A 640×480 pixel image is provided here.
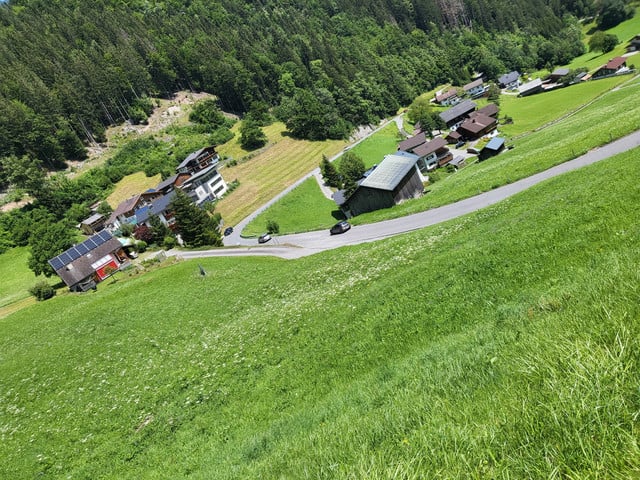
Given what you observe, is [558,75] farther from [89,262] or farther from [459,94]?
[89,262]

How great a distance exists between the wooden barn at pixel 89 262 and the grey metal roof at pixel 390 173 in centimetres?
4957

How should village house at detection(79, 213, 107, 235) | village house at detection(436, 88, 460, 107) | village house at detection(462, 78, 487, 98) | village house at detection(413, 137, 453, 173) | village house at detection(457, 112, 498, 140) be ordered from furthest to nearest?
village house at detection(462, 78, 487, 98), village house at detection(436, 88, 460, 107), village house at detection(457, 112, 498, 140), village house at detection(413, 137, 453, 173), village house at detection(79, 213, 107, 235)

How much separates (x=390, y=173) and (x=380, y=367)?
49288 mm

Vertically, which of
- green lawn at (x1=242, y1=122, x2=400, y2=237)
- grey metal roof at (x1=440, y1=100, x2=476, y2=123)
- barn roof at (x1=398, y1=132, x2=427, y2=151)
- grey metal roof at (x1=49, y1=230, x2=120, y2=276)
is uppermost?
grey metal roof at (x1=49, y1=230, x2=120, y2=276)

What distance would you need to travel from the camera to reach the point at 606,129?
32.9m

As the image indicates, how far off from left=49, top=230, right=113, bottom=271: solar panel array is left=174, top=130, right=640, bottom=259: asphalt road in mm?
16981

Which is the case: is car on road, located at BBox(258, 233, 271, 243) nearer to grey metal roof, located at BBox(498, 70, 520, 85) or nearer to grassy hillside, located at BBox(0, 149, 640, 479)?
grassy hillside, located at BBox(0, 149, 640, 479)

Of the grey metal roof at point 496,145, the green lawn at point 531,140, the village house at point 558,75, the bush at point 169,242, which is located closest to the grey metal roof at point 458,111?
the green lawn at point 531,140

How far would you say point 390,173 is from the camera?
56.0 m

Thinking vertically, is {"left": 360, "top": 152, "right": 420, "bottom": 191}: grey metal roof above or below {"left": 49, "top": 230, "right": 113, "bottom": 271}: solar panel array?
below

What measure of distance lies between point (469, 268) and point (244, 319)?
49.1 ft

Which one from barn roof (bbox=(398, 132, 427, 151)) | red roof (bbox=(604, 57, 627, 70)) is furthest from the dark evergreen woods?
red roof (bbox=(604, 57, 627, 70))

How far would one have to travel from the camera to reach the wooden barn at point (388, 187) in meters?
53.6

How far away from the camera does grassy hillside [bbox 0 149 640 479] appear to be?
3557 mm
